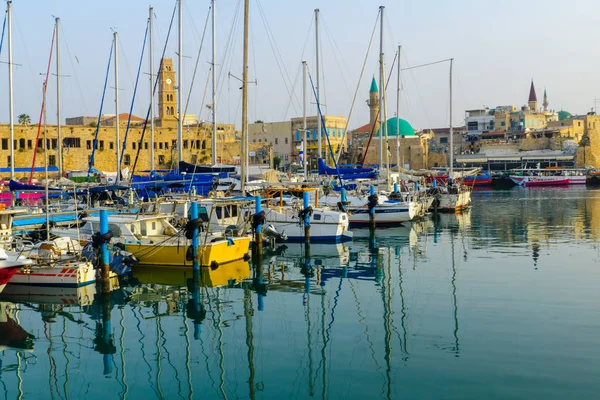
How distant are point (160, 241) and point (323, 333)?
31.8 feet

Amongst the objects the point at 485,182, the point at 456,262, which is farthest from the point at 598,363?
the point at 485,182

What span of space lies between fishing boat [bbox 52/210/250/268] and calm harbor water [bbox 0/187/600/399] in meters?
0.53

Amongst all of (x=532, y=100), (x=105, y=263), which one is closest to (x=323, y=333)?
(x=105, y=263)

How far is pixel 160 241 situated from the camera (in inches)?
915

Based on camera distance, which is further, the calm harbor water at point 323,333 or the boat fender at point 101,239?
the boat fender at point 101,239

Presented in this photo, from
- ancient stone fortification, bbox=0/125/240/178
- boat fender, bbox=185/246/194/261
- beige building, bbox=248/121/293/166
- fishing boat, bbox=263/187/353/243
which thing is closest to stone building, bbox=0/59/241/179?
ancient stone fortification, bbox=0/125/240/178

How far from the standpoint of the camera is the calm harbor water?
1203cm

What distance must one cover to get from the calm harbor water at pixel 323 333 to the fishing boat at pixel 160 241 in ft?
1.73

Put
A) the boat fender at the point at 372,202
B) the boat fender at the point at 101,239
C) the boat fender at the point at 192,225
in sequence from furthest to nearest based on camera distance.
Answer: the boat fender at the point at 372,202 → the boat fender at the point at 192,225 → the boat fender at the point at 101,239

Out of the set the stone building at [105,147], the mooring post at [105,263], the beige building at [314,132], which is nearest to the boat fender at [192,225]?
the mooring post at [105,263]

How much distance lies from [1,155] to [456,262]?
46.3 m

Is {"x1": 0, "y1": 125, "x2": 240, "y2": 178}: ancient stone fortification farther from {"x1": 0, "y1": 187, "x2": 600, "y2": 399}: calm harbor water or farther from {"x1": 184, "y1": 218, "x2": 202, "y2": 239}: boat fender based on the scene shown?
{"x1": 0, "y1": 187, "x2": 600, "y2": 399}: calm harbor water

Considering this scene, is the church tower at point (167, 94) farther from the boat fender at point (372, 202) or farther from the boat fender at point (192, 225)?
the boat fender at point (192, 225)

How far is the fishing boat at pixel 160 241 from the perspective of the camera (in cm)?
2278
